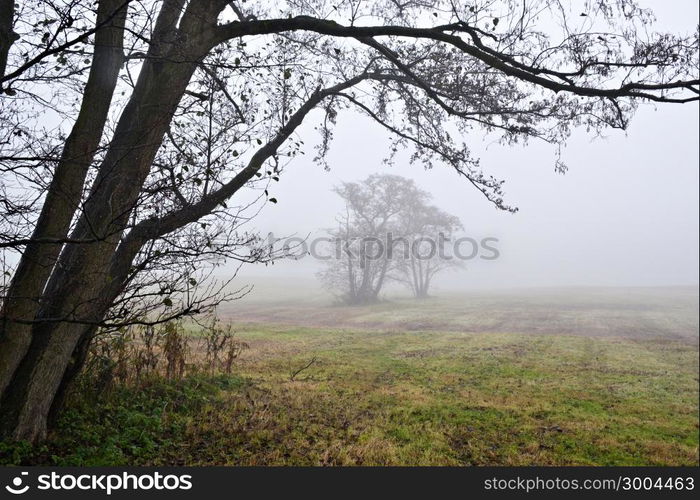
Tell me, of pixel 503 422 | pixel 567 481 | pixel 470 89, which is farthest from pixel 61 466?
pixel 470 89

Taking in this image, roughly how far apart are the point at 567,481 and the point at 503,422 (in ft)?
9.48

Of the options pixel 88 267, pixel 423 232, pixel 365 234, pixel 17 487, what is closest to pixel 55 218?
pixel 88 267

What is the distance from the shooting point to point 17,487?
4.02m

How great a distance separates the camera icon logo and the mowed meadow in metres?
0.43

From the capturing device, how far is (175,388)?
764 cm

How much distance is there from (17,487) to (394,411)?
5654mm

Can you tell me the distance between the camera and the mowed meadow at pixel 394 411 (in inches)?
220

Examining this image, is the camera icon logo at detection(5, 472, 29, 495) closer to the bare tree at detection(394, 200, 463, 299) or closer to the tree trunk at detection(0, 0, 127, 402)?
the tree trunk at detection(0, 0, 127, 402)

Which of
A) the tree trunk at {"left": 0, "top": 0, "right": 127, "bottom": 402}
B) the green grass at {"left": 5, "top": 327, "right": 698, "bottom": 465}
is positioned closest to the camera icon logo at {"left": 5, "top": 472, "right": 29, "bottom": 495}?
the green grass at {"left": 5, "top": 327, "right": 698, "bottom": 465}

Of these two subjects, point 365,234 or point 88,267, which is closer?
point 88,267

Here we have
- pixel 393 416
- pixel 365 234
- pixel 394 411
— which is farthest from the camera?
pixel 365 234

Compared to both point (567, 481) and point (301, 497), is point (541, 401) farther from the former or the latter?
point (301, 497)

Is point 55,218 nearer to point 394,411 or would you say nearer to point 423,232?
point 394,411

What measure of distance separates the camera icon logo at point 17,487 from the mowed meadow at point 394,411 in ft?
1.41
